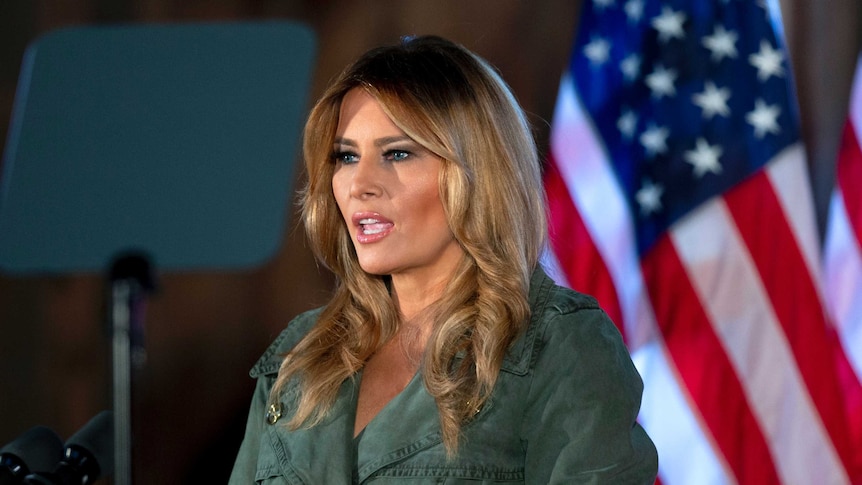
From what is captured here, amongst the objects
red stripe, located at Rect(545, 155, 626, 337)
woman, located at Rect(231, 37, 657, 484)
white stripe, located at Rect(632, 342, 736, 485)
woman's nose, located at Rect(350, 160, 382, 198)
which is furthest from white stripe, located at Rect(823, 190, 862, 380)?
woman's nose, located at Rect(350, 160, 382, 198)

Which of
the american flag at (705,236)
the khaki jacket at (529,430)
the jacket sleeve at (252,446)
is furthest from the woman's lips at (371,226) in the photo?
the american flag at (705,236)

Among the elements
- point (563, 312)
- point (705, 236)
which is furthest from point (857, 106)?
point (563, 312)

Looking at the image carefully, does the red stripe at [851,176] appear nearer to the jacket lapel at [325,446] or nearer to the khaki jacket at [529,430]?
the khaki jacket at [529,430]

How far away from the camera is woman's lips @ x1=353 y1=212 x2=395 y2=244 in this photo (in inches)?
70.7

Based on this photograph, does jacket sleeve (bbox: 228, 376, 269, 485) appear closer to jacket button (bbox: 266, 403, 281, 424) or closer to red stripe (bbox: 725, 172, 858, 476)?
jacket button (bbox: 266, 403, 281, 424)

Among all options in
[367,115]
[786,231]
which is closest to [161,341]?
[367,115]

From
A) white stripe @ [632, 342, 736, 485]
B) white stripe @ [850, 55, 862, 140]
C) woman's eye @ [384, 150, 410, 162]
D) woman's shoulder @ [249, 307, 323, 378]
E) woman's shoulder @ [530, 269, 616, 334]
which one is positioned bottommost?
white stripe @ [632, 342, 736, 485]

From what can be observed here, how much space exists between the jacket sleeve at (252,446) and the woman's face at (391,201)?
337mm

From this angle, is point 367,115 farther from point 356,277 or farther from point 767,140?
point 767,140

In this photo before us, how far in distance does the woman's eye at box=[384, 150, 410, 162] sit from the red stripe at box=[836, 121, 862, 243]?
161 cm

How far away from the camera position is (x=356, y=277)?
2004mm

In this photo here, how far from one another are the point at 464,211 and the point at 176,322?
Answer: 1.69m

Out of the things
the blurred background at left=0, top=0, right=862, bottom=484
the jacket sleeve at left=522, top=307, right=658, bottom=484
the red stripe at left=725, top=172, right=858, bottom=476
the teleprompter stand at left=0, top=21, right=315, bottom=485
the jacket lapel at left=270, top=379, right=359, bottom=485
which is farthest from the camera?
the blurred background at left=0, top=0, right=862, bottom=484

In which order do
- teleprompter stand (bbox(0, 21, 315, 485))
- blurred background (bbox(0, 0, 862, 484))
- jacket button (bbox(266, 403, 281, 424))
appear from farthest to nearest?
1. blurred background (bbox(0, 0, 862, 484))
2. teleprompter stand (bbox(0, 21, 315, 485))
3. jacket button (bbox(266, 403, 281, 424))
